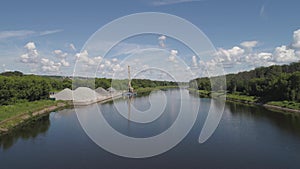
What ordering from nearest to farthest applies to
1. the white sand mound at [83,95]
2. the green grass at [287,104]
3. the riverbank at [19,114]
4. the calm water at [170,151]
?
the calm water at [170,151]
the riverbank at [19,114]
the green grass at [287,104]
the white sand mound at [83,95]

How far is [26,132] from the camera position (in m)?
10.4

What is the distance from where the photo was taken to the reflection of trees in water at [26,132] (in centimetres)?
888

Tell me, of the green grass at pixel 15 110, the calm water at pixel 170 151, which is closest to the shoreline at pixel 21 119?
the green grass at pixel 15 110

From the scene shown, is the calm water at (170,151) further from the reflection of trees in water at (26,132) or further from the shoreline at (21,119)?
the shoreline at (21,119)

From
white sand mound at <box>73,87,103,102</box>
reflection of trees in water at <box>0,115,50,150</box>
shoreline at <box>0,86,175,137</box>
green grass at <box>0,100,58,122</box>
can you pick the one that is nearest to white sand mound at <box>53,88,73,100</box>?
white sand mound at <box>73,87,103,102</box>

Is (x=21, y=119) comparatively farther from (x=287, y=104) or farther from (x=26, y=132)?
(x=287, y=104)

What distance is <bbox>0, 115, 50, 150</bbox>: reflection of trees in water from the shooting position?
29.1 feet

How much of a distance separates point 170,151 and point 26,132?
6219 mm

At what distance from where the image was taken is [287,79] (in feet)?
62.8

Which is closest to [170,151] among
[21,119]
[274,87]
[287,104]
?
[21,119]

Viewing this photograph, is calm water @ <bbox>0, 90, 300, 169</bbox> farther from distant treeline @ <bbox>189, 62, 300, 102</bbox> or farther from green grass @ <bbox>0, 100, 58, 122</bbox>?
distant treeline @ <bbox>189, 62, 300, 102</bbox>

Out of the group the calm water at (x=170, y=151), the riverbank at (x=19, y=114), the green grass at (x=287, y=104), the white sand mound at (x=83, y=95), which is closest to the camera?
the calm water at (x=170, y=151)

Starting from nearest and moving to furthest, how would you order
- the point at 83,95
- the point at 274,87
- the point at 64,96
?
the point at 274,87, the point at 83,95, the point at 64,96

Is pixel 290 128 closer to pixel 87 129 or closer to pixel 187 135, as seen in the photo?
pixel 187 135
